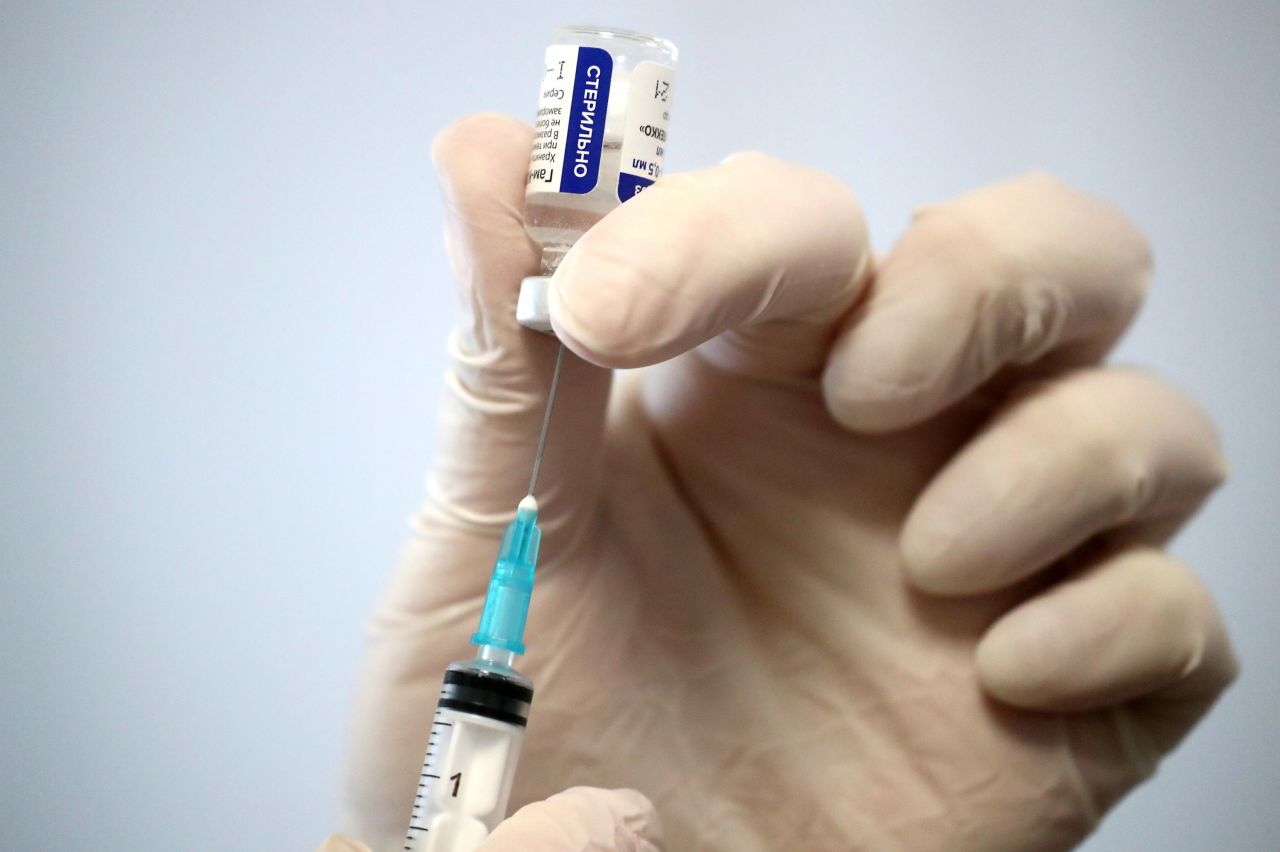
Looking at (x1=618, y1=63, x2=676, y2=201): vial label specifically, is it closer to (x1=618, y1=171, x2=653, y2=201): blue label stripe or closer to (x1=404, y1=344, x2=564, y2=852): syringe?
(x1=618, y1=171, x2=653, y2=201): blue label stripe

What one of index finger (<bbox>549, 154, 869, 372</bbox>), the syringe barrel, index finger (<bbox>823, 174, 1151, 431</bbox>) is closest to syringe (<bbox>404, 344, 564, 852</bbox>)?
the syringe barrel

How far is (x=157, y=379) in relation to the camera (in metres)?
0.96

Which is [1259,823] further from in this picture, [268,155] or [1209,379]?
[268,155]

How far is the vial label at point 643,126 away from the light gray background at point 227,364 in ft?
1.77

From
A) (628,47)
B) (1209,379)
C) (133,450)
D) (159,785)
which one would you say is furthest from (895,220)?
(159,785)

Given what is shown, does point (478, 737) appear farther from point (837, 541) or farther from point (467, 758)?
point (837, 541)

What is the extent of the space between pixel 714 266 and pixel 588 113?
0.13 meters

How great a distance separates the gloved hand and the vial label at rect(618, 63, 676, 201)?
6cm

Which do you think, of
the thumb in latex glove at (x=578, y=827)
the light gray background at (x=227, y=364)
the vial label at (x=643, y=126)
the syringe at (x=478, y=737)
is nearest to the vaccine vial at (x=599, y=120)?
the vial label at (x=643, y=126)

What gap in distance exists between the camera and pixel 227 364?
1.00 metres

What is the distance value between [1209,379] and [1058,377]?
72 cm

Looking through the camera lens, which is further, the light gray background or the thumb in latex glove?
the light gray background

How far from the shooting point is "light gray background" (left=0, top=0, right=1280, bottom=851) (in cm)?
92

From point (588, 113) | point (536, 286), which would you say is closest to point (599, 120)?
point (588, 113)
